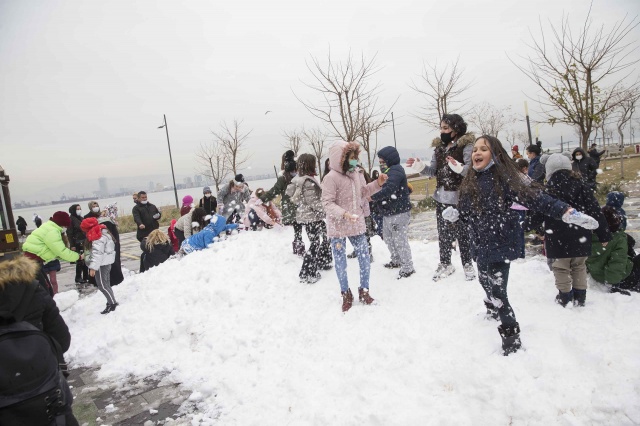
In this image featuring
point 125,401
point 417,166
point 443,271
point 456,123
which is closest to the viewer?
point 125,401

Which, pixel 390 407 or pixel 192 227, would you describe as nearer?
pixel 390 407

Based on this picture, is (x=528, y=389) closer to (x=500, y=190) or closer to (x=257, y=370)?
(x=500, y=190)

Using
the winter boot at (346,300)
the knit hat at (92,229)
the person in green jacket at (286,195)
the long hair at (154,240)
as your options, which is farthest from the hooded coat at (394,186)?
the long hair at (154,240)

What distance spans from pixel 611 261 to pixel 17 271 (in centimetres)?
551

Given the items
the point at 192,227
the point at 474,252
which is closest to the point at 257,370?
the point at 474,252

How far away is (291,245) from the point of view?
23.8 feet

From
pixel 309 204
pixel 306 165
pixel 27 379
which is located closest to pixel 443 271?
pixel 309 204

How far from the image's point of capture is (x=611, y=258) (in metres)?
4.08

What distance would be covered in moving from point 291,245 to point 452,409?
464 centimetres

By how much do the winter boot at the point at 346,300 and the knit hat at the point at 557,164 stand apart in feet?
8.83

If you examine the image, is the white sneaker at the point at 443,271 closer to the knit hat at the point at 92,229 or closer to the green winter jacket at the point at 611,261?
the green winter jacket at the point at 611,261

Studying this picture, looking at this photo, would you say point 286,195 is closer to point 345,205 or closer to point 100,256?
point 345,205

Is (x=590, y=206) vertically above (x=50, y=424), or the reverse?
(x=590, y=206)

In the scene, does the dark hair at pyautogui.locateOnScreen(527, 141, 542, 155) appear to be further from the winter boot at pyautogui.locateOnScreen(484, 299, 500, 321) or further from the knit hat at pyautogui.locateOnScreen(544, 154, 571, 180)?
the winter boot at pyautogui.locateOnScreen(484, 299, 500, 321)
